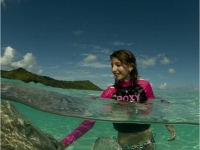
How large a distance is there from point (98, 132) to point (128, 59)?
394 inches

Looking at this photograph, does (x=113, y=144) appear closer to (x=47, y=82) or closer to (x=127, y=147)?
(x=127, y=147)

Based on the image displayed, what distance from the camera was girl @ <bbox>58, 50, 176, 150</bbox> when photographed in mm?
5145

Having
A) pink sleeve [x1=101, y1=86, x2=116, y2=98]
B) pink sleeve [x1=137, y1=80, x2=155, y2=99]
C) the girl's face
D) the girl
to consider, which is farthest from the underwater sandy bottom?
pink sleeve [x1=137, y1=80, x2=155, y2=99]

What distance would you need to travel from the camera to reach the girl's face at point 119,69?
5316mm

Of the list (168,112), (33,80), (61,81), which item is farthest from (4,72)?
(168,112)

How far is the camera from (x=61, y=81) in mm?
26391

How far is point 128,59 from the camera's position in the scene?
5.46 m

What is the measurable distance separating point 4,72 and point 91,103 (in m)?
17.1

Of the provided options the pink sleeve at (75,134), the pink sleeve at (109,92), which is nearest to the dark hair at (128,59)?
the pink sleeve at (109,92)

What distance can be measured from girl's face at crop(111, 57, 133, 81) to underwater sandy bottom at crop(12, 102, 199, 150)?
4.63 metres

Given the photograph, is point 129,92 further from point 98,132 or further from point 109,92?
point 98,132

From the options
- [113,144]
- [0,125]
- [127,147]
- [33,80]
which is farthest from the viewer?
[33,80]

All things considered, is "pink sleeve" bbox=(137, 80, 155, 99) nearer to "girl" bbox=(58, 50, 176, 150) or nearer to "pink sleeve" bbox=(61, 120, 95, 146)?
"girl" bbox=(58, 50, 176, 150)

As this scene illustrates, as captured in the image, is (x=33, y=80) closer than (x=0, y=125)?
No
